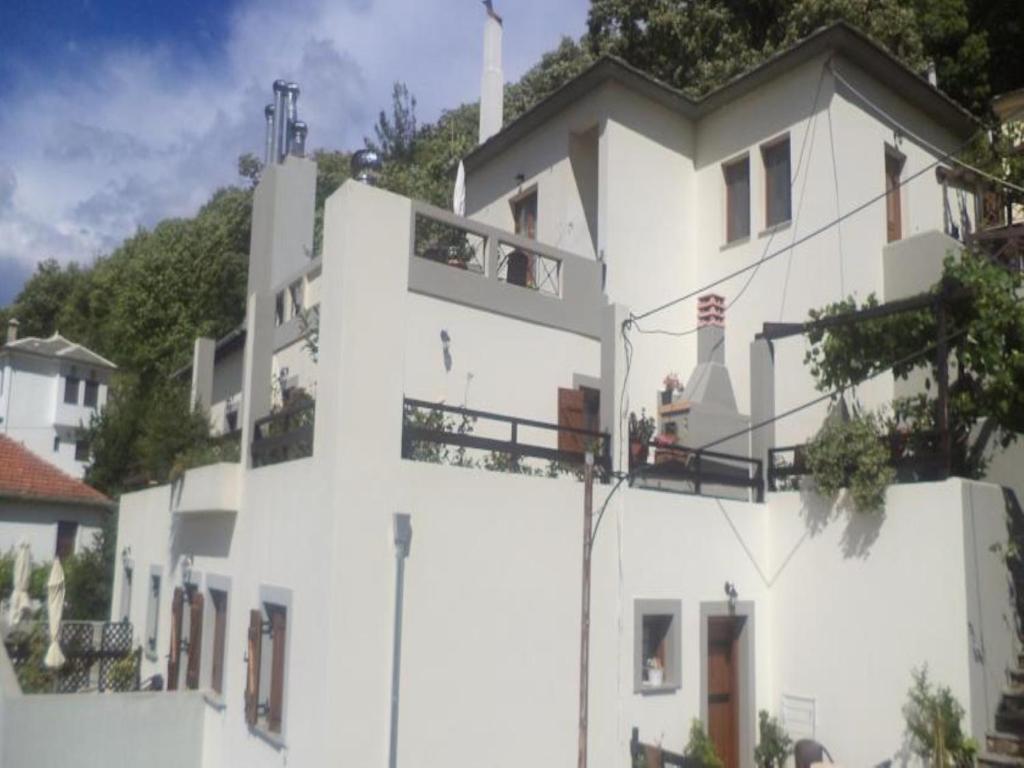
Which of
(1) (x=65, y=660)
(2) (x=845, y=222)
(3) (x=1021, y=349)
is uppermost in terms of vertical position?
(2) (x=845, y=222)

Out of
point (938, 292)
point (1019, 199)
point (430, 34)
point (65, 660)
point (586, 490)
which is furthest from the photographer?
point (430, 34)

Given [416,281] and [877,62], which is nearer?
[416,281]

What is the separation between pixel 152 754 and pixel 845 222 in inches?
470

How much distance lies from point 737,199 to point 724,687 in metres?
8.01

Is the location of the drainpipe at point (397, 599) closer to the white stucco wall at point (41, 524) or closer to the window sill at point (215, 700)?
the window sill at point (215, 700)

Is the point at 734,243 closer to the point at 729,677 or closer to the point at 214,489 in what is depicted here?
the point at 729,677

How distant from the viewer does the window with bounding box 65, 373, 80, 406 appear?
41841mm

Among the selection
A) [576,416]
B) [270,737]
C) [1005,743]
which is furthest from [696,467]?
[270,737]

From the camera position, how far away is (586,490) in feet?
33.9

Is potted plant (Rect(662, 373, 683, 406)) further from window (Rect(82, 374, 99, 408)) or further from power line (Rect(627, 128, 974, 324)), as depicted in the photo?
window (Rect(82, 374, 99, 408))

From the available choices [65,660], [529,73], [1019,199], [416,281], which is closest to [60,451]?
[529,73]

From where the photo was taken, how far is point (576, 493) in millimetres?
10852

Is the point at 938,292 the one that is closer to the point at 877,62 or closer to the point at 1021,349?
the point at 1021,349

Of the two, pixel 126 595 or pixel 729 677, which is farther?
pixel 126 595
